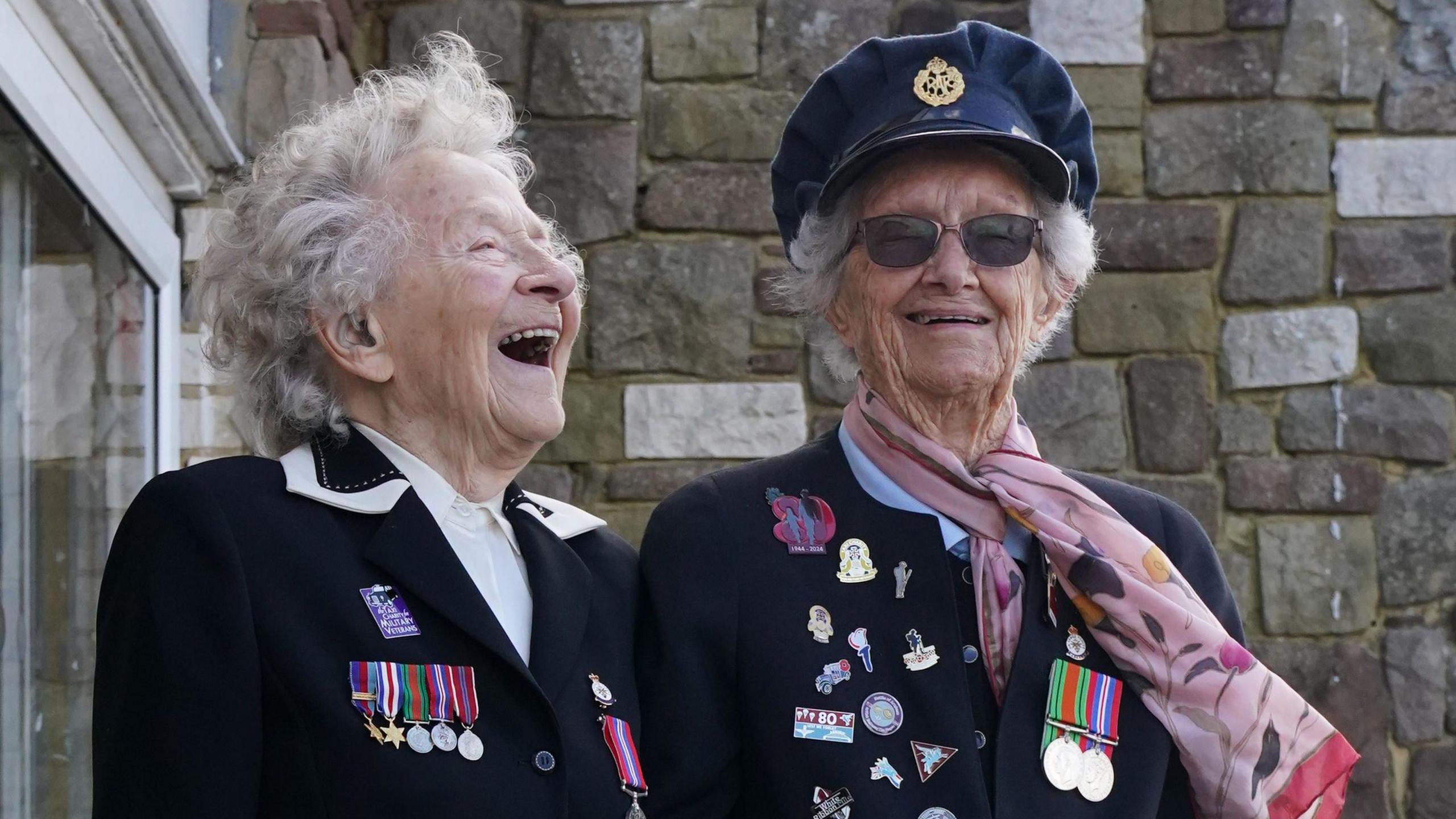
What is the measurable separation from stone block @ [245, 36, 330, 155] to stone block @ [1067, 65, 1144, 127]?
7.59 feet

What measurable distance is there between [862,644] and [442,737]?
0.61m

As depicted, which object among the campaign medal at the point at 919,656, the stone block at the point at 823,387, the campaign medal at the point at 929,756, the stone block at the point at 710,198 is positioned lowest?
the campaign medal at the point at 929,756

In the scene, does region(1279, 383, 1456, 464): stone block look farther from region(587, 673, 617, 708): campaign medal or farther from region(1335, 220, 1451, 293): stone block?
region(587, 673, 617, 708): campaign medal

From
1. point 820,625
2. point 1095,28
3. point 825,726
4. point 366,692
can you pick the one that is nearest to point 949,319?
point 820,625

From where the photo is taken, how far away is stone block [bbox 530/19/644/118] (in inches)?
183

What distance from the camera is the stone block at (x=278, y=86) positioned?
3936mm

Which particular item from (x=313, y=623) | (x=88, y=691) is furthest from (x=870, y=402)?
(x=88, y=691)

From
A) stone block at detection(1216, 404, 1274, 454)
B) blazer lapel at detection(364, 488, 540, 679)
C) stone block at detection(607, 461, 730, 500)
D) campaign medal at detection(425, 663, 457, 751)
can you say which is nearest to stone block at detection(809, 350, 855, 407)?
stone block at detection(607, 461, 730, 500)

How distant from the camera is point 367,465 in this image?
2.09 meters

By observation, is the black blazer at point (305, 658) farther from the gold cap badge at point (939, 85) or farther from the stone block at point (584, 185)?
the stone block at point (584, 185)

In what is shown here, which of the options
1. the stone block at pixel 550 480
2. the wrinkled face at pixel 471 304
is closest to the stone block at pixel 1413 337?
the stone block at pixel 550 480

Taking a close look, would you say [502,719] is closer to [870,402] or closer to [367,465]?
[367,465]

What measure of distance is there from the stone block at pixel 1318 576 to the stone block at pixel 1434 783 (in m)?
0.42

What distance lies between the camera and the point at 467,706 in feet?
6.24
